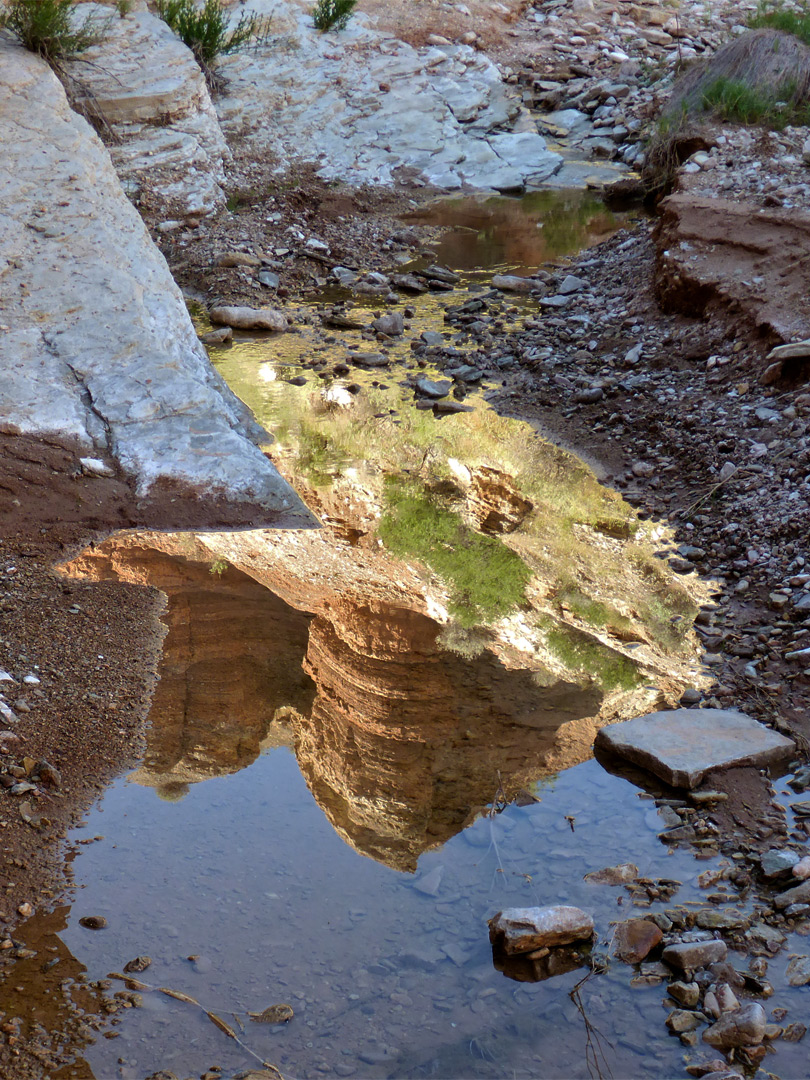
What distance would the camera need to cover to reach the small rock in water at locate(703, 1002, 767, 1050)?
2.11 meters

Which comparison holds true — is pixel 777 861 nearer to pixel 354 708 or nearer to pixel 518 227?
pixel 354 708

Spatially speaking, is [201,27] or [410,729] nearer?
[410,729]

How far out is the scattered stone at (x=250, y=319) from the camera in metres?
7.10

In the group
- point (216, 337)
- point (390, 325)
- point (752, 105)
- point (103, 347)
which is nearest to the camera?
point (103, 347)

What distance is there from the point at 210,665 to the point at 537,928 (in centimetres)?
162

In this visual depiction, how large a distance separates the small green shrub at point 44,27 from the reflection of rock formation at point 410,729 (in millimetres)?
6496

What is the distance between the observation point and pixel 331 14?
1129 centimetres

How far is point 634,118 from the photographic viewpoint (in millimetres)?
11023

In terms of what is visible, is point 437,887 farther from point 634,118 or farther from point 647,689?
point 634,118

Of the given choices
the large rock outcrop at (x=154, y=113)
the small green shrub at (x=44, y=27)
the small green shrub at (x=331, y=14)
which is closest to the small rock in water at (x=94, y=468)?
the large rock outcrop at (x=154, y=113)

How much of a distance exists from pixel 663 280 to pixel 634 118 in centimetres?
551

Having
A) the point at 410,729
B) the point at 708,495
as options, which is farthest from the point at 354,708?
the point at 708,495

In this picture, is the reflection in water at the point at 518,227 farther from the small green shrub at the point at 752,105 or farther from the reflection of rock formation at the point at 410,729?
the reflection of rock formation at the point at 410,729

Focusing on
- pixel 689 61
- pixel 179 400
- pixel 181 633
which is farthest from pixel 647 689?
pixel 689 61
